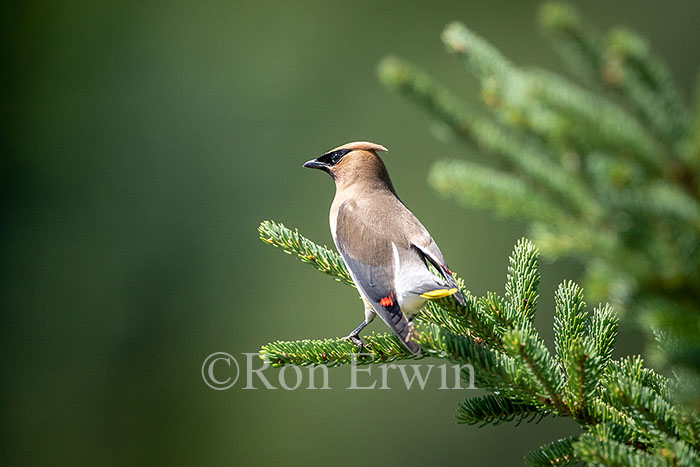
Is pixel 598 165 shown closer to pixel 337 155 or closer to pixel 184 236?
pixel 337 155

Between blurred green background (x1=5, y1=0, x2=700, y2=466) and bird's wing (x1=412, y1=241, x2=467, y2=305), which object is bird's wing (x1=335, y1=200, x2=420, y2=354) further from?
blurred green background (x1=5, y1=0, x2=700, y2=466)

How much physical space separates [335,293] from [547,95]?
207 inches

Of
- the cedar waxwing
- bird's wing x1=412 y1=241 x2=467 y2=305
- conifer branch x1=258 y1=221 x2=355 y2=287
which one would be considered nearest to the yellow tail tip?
the cedar waxwing

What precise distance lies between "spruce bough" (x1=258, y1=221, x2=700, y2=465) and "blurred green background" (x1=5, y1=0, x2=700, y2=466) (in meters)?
4.17

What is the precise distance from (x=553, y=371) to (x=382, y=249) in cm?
105

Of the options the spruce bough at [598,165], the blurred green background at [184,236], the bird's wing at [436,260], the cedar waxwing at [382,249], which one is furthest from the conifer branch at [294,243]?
the blurred green background at [184,236]

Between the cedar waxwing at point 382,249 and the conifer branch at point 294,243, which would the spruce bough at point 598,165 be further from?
the conifer branch at point 294,243

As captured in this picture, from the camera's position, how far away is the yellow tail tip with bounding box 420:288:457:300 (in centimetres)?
168

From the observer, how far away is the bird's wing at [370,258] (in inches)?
84.5

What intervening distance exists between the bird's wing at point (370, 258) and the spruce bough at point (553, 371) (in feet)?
0.91

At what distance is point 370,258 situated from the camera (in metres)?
2.29

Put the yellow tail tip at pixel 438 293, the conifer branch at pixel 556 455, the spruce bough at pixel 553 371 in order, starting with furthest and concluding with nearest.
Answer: the yellow tail tip at pixel 438 293 → the conifer branch at pixel 556 455 → the spruce bough at pixel 553 371

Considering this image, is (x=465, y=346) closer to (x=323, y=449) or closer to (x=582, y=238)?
(x=582, y=238)

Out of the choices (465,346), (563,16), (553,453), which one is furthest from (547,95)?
(553,453)
